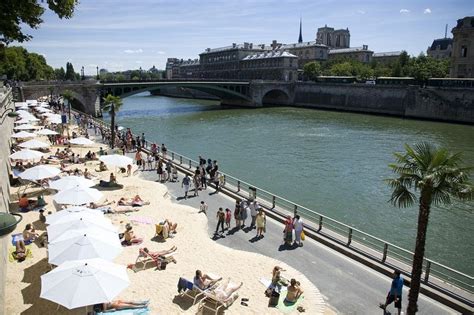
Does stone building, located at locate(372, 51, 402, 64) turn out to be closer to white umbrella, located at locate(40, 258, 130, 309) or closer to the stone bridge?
the stone bridge

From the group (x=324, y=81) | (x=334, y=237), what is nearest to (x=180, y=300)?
(x=334, y=237)

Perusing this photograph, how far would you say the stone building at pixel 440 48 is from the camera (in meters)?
143

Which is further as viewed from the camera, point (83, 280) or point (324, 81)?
point (324, 81)

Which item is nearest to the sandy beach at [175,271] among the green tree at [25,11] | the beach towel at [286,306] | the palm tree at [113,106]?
the beach towel at [286,306]

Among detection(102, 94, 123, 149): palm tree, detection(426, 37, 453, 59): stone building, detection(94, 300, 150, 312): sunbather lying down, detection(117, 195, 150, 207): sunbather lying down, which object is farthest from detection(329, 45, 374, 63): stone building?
detection(94, 300, 150, 312): sunbather lying down

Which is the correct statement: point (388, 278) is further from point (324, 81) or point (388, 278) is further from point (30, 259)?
point (324, 81)

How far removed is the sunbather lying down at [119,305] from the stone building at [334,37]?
193068mm

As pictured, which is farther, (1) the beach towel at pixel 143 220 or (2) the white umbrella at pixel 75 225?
(1) the beach towel at pixel 143 220

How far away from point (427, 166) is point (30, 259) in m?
11.8

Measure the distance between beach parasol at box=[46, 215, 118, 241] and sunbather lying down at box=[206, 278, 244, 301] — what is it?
3372mm

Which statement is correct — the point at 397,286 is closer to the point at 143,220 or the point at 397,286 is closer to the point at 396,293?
the point at 396,293

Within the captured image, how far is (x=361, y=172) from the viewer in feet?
97.1

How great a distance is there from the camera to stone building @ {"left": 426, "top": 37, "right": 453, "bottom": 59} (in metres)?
143

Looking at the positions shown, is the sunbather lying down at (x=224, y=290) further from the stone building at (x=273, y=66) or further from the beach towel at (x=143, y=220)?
the stone building at (x=273, y=66)
